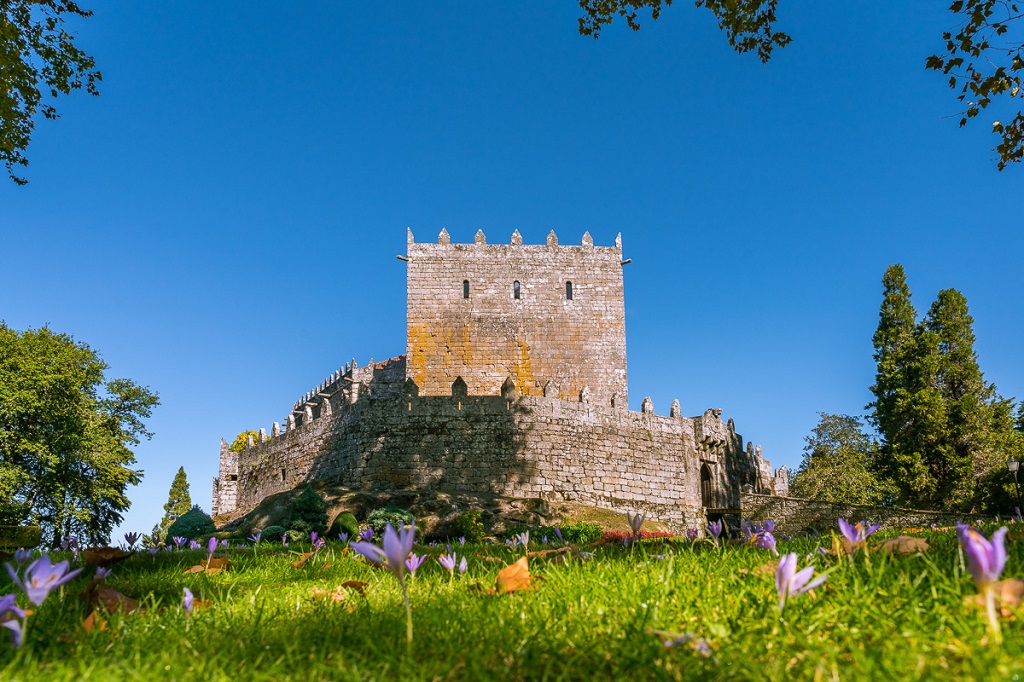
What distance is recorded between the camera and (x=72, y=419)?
28375mm

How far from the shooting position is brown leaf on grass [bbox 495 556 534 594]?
2.84 metres

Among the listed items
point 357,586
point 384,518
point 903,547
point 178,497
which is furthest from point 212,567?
point 178,497

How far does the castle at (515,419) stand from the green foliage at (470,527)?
3.46 metres

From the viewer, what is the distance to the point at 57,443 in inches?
1077

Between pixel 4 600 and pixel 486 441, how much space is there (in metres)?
19.3

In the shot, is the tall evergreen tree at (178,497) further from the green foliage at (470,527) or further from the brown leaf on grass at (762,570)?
the brown leaf on grass at (762,570)

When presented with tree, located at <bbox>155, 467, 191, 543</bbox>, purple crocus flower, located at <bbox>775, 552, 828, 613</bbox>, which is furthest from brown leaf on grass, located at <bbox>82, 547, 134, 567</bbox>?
tree, located at <bbox>155, 467, 191, 543</bbox>

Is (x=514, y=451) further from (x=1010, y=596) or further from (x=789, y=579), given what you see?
(x=1010, y=596)

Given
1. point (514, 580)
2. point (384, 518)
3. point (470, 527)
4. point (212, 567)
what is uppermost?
point (514, 580)

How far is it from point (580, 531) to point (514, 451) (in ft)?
17.7

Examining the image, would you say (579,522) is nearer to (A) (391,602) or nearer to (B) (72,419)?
(A) (391,602)

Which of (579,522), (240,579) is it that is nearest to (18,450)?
(579,522)

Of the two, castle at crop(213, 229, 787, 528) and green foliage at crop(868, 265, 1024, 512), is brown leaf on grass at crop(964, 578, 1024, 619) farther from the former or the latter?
green foliage at crop(868, 265, 1024, 512)

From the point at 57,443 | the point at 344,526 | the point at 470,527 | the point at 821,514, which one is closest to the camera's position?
the point at 344,526
